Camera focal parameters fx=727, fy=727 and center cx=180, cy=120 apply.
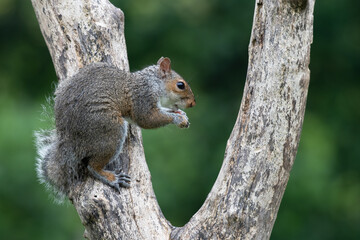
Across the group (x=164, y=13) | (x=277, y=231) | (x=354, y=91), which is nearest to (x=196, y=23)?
(x=164, y=13)

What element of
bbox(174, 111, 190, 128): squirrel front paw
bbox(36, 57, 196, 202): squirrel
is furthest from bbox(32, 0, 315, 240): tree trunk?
bbox(174, 111, 190, 128): squirrel front paw

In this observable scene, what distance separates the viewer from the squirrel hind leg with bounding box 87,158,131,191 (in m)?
4.56

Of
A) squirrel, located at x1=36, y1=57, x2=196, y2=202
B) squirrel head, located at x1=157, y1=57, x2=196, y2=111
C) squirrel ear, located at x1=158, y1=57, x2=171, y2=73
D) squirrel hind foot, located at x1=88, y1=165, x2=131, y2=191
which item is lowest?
squirrel hind foot, located at x1=88, y1=165, x2=131, y2=191

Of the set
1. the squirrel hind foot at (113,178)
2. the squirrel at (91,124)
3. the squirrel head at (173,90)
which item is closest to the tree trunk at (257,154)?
the squirrel hind foot at (113,178)

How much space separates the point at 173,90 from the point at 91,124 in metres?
0.91

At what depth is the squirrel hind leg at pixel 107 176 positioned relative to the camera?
4.56 meters

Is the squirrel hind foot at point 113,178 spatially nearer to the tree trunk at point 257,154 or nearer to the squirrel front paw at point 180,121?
the tree trunk at point 257,154

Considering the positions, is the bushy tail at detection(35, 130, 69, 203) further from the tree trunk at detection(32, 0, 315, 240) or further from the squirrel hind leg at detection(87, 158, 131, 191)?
the tree trunk at detection(32, 0, 315, 240)

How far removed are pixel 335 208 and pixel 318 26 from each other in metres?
2.59

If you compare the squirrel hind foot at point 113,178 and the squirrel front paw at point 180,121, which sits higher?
the squirrel front paw at point 180,121

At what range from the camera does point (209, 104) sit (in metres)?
10.5

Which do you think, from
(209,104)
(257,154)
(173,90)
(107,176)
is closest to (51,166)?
(107,176)

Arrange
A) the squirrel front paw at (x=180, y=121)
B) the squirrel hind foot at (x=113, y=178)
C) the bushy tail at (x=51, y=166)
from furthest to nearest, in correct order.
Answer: the squirrel front paw at (x=180, y=121) → the bushy tail at (x=51, y=166) → the squirrel hind foot at (x=113, y=178)

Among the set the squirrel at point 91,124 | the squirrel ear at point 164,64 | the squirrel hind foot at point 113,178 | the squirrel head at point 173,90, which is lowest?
the squirrel hind foot at point 113,178
